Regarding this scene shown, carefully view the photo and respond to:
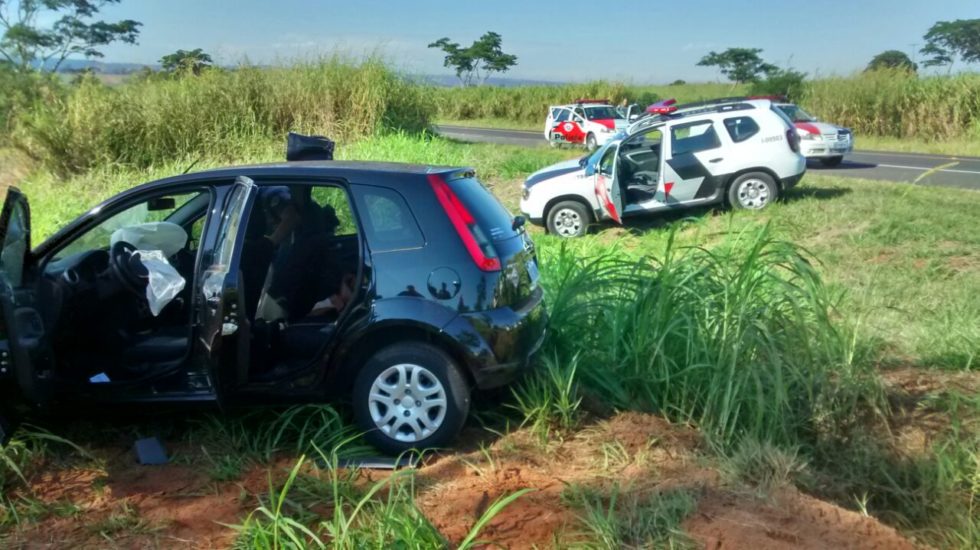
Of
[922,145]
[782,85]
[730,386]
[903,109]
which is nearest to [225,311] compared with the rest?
[730,386]

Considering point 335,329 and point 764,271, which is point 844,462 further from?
point 335,329

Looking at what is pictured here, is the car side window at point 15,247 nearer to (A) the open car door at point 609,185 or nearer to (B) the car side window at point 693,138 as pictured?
(A) the open car door at point 609,185

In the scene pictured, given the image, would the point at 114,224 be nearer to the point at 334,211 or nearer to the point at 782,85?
the point at 334,211

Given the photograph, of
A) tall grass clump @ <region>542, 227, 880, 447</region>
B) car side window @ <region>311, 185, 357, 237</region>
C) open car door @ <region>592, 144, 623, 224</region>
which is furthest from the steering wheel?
open car door @ <region>592, 144, 623, 224</region>

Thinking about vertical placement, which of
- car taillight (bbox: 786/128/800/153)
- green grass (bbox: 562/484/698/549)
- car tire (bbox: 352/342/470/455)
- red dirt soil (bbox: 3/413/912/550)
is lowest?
red dirt soil (bbox: 3/413/912/550)

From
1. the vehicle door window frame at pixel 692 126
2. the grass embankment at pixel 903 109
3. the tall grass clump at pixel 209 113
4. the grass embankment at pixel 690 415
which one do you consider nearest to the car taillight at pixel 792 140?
the vehicle door window frame at pixel 692 126

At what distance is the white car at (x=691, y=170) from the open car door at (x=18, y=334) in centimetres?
919

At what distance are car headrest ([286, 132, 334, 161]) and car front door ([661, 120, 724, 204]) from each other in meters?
7.34

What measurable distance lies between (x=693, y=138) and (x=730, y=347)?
884 centimetres

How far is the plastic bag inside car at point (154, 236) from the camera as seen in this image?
4887mm

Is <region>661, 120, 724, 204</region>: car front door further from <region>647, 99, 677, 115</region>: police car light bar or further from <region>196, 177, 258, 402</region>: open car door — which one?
<region>196, 177, 258, 402</region>: open car door

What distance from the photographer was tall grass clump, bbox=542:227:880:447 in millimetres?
4562

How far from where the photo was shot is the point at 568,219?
13242 millimetres

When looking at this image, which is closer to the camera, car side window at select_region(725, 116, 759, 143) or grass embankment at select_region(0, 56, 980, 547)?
grass embankment at select_region(0, 56, 980, 547)
